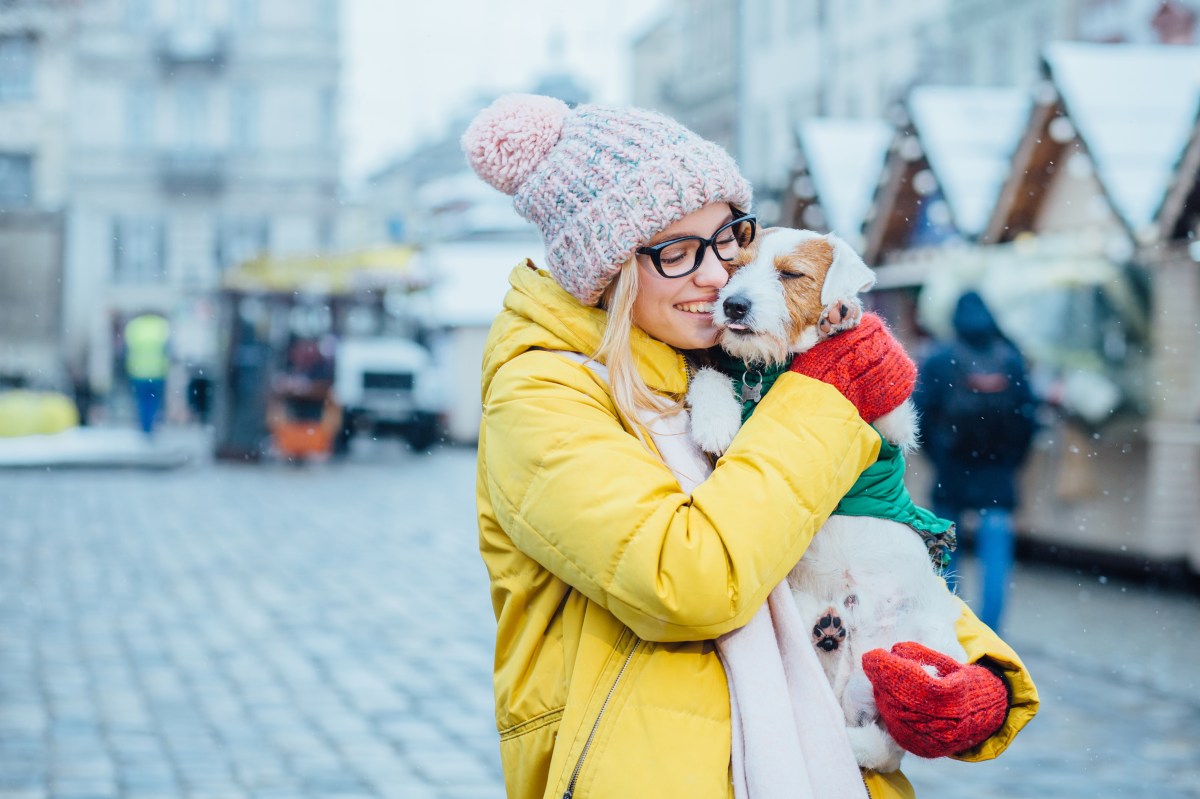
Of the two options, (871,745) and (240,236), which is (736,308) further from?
(240,236)

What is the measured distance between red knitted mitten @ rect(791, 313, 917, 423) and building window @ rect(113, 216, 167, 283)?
153 ft

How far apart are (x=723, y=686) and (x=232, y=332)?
2162 centimetres

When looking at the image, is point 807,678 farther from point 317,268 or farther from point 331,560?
point 317,268

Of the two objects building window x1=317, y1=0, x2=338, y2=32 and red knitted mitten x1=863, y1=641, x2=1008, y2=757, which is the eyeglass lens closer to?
red knitted mitten x1=863, y1=641, x2=1008, y2=757

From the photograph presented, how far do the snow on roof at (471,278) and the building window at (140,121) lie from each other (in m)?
16.4

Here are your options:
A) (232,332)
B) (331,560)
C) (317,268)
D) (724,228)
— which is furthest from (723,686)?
(317,268)

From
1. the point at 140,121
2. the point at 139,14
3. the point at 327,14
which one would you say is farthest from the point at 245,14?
the point at 140,121

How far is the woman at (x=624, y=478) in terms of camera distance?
208cm

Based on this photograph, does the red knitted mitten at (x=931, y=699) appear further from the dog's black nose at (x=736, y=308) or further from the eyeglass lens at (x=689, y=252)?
the eyeglass lens at (x=689, y=252)

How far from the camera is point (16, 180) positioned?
48.8 m

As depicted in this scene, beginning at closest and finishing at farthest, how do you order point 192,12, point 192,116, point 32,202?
point 192,12
point 192,116
point 32,202

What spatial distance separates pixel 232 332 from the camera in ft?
75.3

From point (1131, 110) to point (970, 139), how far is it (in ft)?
7.54

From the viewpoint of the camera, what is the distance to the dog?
2.29 meters
